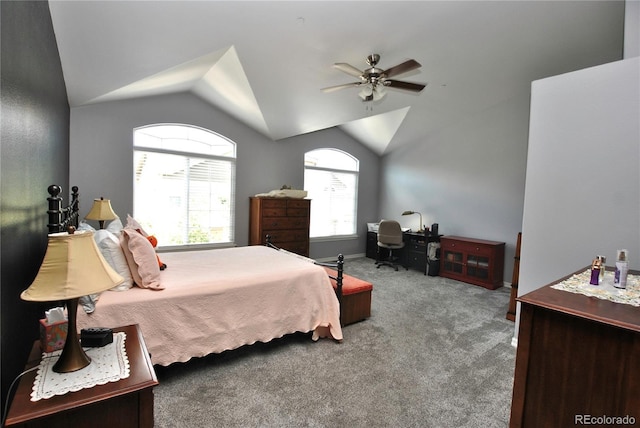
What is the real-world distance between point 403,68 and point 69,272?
2.83m

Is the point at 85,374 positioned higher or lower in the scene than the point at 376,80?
lower

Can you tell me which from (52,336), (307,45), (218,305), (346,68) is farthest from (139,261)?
(307,45)

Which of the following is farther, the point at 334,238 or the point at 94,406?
the point at 334,238

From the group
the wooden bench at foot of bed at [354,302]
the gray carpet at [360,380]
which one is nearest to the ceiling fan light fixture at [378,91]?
the wooden bench at foot of bed at [354,302]

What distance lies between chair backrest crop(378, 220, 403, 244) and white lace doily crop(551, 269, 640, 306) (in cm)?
366

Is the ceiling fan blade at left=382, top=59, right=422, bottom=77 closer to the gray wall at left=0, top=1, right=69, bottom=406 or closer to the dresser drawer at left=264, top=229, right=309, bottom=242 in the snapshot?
the gray wall at left=0, top=1, right=69, bottom=406

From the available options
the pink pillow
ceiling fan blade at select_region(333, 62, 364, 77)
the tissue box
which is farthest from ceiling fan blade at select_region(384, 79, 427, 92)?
the tissue box

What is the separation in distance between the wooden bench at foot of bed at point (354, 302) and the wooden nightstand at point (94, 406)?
7.11 ft

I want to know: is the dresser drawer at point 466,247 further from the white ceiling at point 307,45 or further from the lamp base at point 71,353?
the lamp base at point 71,353

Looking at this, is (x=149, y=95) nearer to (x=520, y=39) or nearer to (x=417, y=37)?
(x=417, y=37)

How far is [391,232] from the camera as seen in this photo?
5.74 m

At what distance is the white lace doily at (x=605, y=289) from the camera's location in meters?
1.63

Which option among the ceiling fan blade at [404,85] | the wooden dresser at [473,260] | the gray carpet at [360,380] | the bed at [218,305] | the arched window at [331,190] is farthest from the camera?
the arched window at [331,190]

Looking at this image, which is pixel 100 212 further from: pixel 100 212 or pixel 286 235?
pixel 286 235
